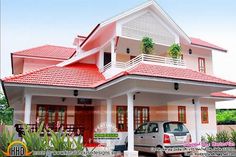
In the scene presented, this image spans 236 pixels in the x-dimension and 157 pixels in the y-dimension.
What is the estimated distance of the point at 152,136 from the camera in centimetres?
1250

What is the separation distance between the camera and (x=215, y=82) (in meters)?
12.8

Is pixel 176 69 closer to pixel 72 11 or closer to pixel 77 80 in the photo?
pixel 77 80

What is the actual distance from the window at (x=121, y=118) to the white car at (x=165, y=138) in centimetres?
294

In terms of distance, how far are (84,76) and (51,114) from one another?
3005mm

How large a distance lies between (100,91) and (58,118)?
10.1ft

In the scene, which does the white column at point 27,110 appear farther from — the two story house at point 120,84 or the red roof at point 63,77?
the red roof at point 63,77

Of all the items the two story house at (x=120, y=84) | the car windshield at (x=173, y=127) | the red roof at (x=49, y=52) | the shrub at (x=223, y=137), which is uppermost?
the red roof at (x=49, y=52)

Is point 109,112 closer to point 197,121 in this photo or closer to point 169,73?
point 169,73

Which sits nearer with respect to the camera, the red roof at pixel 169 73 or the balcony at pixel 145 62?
the red roof at pixel 169 73

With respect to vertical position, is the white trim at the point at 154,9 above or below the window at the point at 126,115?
above

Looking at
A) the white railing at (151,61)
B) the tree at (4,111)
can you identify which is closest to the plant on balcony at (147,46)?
the white railing at (151,61)

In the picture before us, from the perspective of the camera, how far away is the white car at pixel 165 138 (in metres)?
11.7

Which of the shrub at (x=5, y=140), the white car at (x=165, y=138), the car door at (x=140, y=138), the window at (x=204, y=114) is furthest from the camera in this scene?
the window at (x=204, y=114)

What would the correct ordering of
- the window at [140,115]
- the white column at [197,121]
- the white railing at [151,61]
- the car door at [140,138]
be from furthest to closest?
the window at [140,115]
the white column at [197,121]
the white railing at [151,61]
the car door at [140,138]
